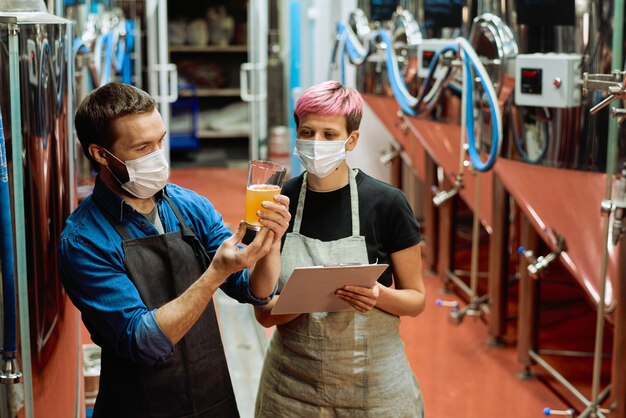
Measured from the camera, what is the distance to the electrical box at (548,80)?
319cm

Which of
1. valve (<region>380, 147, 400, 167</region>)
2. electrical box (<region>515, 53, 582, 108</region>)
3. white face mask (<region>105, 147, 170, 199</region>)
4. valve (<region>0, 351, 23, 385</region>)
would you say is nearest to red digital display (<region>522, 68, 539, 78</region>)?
electrical box (<region>515, 53, 582, 108</region>)

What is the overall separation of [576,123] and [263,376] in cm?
159

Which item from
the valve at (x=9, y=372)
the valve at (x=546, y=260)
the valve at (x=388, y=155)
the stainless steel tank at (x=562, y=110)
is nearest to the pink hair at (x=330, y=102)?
the valve at (x=9, y=372)

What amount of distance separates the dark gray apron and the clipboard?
0.20 metres

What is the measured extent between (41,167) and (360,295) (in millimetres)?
725

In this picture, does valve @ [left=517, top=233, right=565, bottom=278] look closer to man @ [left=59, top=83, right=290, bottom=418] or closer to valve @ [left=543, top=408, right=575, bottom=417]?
valve @ [left=543, top=408, right=575, bottom=417]

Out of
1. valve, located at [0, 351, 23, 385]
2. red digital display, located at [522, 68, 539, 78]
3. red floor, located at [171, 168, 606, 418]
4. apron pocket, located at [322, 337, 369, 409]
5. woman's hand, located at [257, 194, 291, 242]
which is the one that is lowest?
red floor, located at [171, 168, 606, 418]

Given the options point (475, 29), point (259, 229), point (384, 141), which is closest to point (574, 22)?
point (475, 29)

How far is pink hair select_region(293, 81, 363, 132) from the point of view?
2082 millimetres

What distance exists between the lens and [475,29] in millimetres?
3898

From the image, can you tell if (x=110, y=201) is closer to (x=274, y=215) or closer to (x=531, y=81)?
(x=274, y=215)

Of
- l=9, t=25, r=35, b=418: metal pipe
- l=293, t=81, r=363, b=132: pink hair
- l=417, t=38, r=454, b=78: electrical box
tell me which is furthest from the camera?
l=417, t=38, r=454, b=78: electrical box

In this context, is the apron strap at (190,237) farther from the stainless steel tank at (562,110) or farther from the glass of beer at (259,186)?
the stainless steel tank at (562,110)

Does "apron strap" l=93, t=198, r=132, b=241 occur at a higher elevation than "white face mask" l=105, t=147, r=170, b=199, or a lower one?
lower
